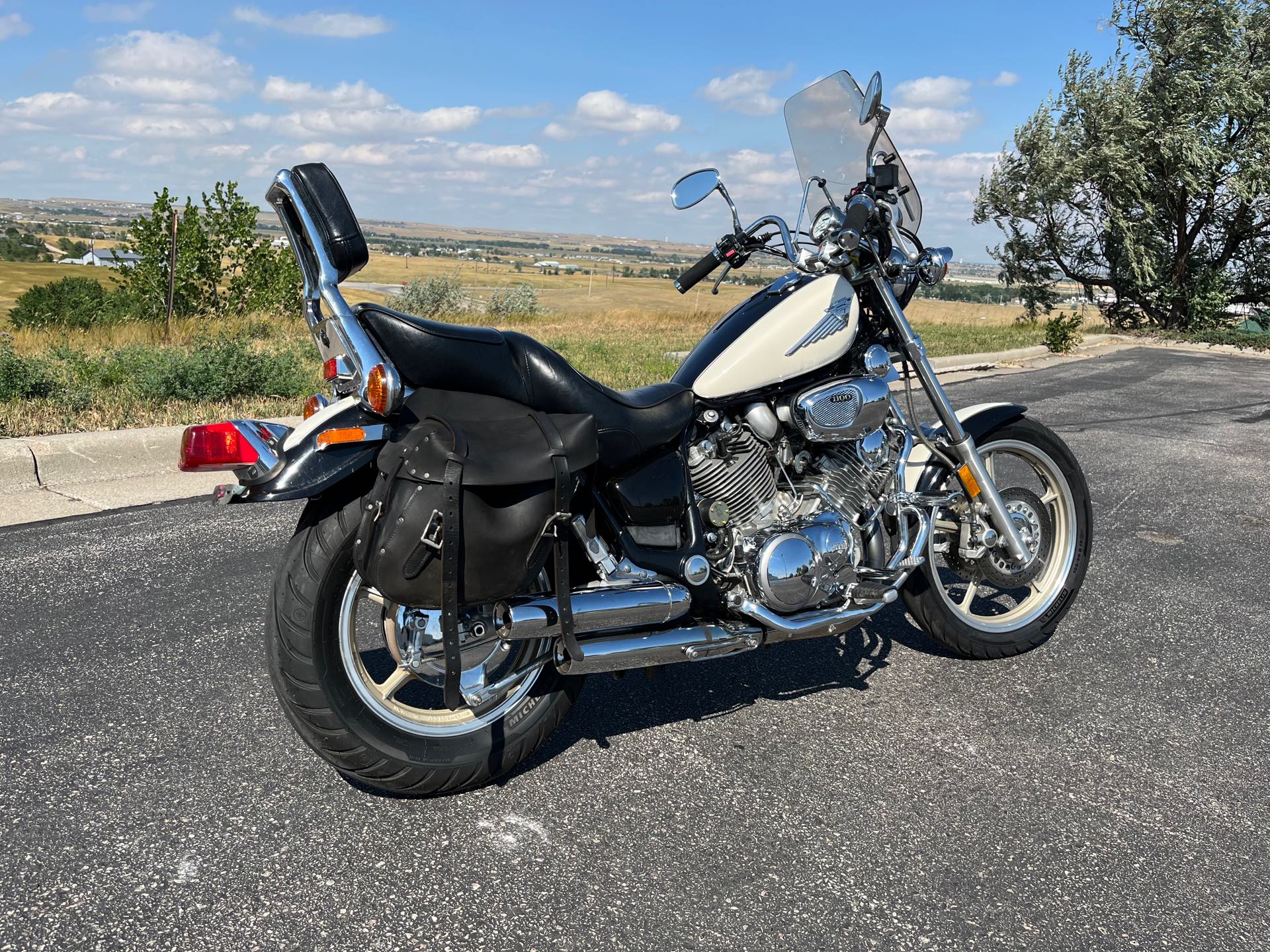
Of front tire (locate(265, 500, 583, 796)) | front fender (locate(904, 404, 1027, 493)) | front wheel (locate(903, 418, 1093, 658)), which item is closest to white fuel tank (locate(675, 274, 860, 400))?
front fender (locate(904, 404, 1027, 493))

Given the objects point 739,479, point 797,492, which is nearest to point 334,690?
point 739,479

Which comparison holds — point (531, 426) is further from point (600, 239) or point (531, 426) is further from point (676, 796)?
point (600, 239)

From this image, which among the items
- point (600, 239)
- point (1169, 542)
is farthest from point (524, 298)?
point (600, 239)

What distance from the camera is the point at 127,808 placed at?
9.22 ft

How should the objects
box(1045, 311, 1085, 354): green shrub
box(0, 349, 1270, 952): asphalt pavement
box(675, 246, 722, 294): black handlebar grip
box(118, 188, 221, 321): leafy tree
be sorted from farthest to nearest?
box(1045, 311, 1085, 354): green shrub, box(118, 188, 221, 321): leafy tree, box(675, 246, 722, 294): black handlebar grip, box(0, 349, 1270, 952): asphalt pavement

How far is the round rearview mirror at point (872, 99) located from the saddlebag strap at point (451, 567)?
7.25 feet

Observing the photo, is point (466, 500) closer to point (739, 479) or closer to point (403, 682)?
point (403, 682)

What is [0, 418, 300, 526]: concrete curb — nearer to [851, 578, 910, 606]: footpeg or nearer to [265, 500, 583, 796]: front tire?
[265, 500, 583, 796]: front tire

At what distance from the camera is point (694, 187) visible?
3736 millimetres

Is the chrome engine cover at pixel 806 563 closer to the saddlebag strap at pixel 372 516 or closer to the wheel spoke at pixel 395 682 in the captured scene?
the wheel spoke at pixel 395 682

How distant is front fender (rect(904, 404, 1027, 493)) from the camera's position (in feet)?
12.9

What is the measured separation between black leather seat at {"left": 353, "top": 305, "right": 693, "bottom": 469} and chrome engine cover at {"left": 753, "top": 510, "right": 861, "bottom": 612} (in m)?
0.51

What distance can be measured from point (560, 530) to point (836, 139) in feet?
7.33

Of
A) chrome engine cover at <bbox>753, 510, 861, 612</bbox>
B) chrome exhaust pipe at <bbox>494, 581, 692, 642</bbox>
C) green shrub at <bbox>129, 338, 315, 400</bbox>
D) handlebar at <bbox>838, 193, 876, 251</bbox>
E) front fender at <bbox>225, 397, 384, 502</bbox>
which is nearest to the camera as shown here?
front fender at <bbox>225, 397, 384, 502</bbox>
